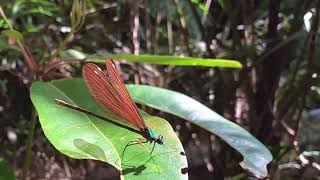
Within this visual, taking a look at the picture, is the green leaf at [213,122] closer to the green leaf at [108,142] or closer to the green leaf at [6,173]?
the green leaf at [108,142]

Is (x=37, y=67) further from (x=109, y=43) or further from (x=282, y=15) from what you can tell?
(x=282, y=15)

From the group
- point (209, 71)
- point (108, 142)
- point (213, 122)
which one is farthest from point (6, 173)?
point (209, 71)

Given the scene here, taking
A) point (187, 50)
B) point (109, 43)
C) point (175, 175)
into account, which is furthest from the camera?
point (109, 43)

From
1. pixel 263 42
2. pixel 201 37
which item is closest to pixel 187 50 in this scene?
pixel 201 37

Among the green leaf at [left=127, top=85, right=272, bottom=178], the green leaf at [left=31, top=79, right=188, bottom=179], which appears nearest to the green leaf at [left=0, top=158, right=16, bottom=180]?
the green leaf at [left=31, top=79, right=188, bottom=179]

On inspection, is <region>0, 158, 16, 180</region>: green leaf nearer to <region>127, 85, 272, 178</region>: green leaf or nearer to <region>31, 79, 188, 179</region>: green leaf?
<region>31, 79, 188, 179</region>: green leaf
